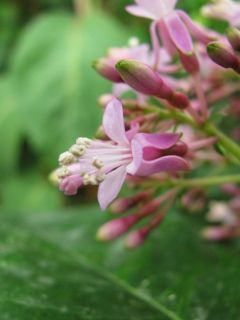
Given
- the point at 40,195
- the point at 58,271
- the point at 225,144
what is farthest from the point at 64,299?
the point at 40,195

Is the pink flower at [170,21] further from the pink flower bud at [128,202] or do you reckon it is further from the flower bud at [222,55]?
the pink flower bud at [128,202]

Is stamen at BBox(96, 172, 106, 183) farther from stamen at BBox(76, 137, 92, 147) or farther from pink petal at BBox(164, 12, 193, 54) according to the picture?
pink petal at BBox(164, 12, 193, 54)

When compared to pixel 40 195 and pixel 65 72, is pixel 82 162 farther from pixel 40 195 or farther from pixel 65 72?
pixel 40 195

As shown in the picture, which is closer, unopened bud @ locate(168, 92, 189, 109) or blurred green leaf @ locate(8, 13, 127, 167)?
unopened bud @ locate(168, 92, 189, 109)

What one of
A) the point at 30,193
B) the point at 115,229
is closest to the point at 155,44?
the point at 115,229

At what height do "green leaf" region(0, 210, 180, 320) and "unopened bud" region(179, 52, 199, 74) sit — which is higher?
"unopened bud" region(179, 52, 199, 74)

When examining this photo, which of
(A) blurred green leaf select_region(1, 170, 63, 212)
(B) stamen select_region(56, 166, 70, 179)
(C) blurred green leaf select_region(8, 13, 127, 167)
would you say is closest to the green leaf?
(B) stamen select_region(56, 166, 70, 179)
